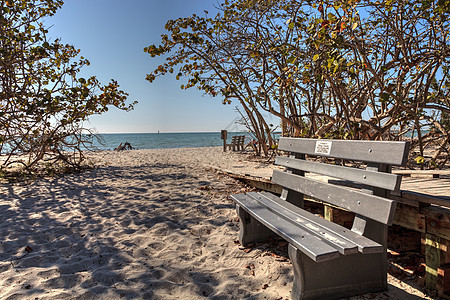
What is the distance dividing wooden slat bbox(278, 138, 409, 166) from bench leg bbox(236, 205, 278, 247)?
927 mm

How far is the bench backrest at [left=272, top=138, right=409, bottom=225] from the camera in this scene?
1825mm

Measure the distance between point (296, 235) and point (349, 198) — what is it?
0.55 metres

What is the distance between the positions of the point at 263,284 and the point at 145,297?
38.7 inches

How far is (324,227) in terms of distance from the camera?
2.11m

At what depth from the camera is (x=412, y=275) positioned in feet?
8.08

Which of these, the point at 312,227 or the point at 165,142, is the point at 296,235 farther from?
the point at 165,142

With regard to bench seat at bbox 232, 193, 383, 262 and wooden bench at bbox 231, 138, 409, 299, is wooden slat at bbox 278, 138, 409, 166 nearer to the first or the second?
wooden bench at bbox 231, 138, 409, 299

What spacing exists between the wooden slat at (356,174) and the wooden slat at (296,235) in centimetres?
57

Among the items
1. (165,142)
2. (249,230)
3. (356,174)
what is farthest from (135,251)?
(165,142)

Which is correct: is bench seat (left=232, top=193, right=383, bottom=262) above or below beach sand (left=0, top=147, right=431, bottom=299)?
above

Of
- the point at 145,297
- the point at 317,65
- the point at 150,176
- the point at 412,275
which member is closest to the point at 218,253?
the point at 145,297

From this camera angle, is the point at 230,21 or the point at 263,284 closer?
the point at 263,284

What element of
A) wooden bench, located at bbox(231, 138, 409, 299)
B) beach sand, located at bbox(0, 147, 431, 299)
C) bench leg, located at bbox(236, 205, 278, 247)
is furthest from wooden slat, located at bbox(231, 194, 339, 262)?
beach sand, located at bbox(0, 147, 431, 299)

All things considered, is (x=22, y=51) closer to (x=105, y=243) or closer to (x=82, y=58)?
(x=82, y=58)
